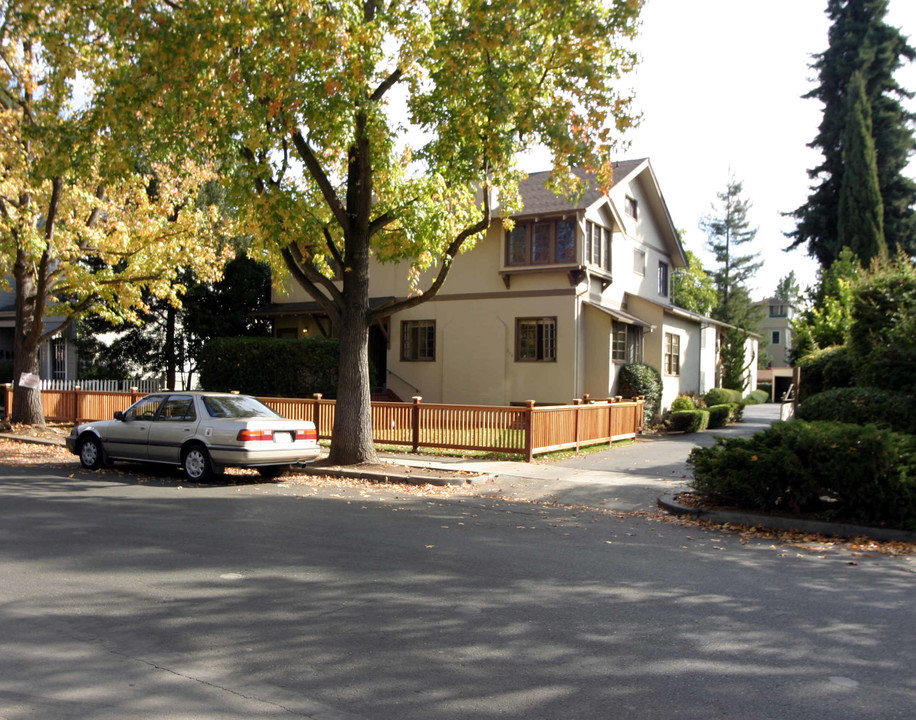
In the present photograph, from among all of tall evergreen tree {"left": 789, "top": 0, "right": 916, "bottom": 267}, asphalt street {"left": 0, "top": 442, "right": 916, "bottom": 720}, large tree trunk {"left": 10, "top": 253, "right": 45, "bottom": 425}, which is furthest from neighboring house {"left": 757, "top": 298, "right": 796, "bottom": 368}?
asphalt street {"left": 0, "top": 442, "right": 916, "bottom": 720}

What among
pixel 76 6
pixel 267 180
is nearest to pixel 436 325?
pixel 267 180

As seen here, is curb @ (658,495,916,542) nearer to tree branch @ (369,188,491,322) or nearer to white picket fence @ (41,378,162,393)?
tree branch @ (369,188,491,322)

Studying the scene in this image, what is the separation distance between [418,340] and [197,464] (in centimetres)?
1502

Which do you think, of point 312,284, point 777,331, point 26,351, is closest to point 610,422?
point 312,284

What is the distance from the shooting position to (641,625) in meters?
5.82

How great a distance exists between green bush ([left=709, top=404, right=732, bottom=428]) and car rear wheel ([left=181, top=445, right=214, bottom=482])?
19426 mm

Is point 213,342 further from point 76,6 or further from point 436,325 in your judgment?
point 76,6

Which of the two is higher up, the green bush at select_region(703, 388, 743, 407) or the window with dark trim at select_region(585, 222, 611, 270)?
the window with dark trim at select_region(585, 222, 611, 270)

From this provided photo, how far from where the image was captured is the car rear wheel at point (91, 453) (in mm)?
14844

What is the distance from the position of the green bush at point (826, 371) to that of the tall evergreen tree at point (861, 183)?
22576 mm

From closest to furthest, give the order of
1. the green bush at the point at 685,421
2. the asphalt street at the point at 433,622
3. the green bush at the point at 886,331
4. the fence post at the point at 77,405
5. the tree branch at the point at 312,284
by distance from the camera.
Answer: the asphalt street at the point at 433,622
the green bush at the point at 886,331
the tree branch at the point at 312,284
the fence post at the point at 77,405
the green bush at the point at 685,421

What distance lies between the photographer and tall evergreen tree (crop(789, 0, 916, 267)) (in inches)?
1554

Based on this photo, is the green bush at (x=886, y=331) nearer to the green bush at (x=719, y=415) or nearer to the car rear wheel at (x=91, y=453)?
the green bush at (x=719, y=415)

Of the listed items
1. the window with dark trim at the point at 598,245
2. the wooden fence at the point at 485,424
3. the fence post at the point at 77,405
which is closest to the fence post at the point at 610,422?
the wooden fence at the point at 485,424
